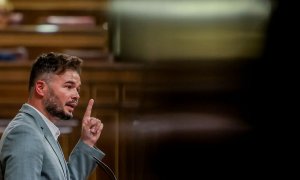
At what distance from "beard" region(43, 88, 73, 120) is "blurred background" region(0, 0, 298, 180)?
2.33ft

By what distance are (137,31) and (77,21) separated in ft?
3.56

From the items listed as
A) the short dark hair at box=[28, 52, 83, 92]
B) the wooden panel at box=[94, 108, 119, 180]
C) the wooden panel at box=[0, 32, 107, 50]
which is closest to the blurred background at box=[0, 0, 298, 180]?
the wooden panel at box=[94, 108, 119, 180]

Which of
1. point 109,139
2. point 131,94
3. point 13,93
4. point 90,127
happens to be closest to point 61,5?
point 13,93

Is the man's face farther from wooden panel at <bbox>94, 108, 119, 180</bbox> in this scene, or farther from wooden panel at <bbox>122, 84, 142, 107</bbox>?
wooden panel at <bbox>122, 84, 142, 107</bbox>

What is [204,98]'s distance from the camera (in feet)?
6.43

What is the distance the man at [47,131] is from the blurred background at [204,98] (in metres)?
0.61

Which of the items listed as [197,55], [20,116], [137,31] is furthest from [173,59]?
[20,116]

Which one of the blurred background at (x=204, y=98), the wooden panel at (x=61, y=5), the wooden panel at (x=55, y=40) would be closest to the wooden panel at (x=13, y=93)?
the blurred background at (x=204, y=98)

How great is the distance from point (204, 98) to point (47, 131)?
933 mm

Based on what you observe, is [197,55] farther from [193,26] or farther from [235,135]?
[235,135]

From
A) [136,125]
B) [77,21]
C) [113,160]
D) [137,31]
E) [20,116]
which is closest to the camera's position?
[20,116]

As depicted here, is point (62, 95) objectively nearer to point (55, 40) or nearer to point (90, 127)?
point (90, 127)

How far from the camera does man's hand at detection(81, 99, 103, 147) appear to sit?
1170mm

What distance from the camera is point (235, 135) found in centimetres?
194
